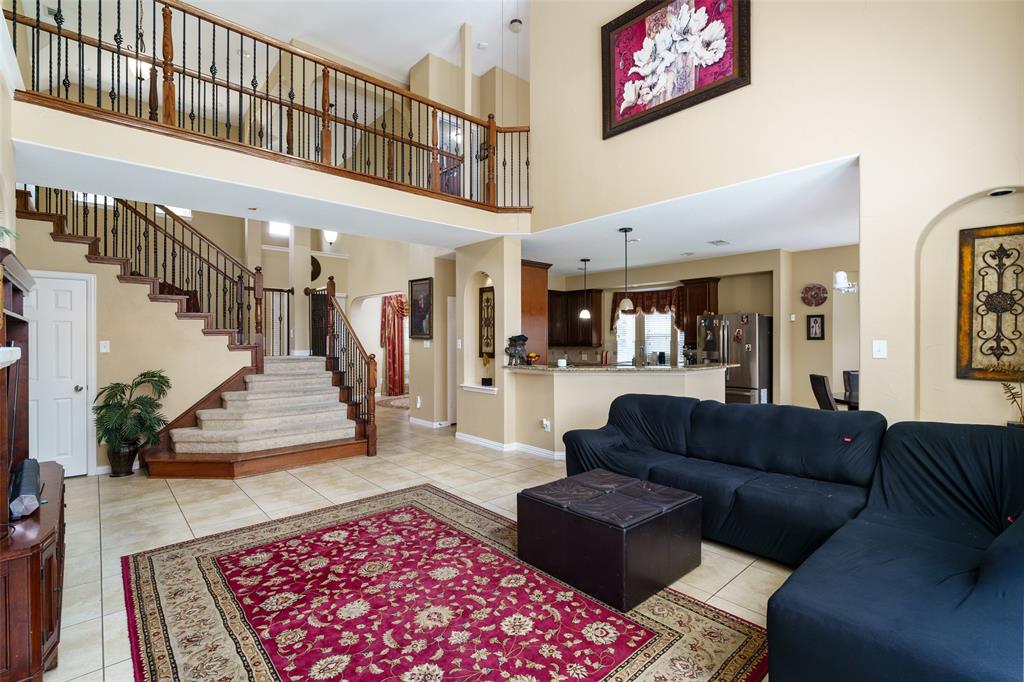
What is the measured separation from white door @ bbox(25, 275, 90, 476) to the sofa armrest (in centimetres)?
493

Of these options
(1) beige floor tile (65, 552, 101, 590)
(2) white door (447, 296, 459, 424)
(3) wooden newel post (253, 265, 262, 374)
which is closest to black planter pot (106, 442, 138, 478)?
(3) wooden newel post (253, 265, 262, 374)

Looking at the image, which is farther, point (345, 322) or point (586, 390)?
point (345, 322)

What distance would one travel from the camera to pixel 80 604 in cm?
258

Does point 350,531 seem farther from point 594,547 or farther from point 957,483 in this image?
point 957,483

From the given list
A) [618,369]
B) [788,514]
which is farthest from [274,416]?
[788,514]

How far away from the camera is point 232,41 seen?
7035 mm

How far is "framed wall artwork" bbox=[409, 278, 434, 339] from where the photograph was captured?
7.57 metres

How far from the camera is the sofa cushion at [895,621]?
1.49 m

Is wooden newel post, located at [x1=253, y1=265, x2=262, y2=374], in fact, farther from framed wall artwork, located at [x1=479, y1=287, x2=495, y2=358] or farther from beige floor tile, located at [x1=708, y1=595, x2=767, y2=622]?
beige floor tile, located at [x1=708, y1=595, x2=767, y2=622]

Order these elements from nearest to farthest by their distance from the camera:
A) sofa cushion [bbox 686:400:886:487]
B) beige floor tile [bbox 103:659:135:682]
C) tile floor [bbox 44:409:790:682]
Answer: beige floor tile [bbox 103:659:135:682] < tile floor [bbox 44:409:790:682] < sofa cushion [bbox 686:400:886:487]

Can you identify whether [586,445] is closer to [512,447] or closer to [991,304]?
[512,447]

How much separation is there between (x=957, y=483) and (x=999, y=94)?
2357 mm

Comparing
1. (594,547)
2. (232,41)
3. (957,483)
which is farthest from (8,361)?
(232,41)

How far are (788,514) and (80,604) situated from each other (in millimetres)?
3950
